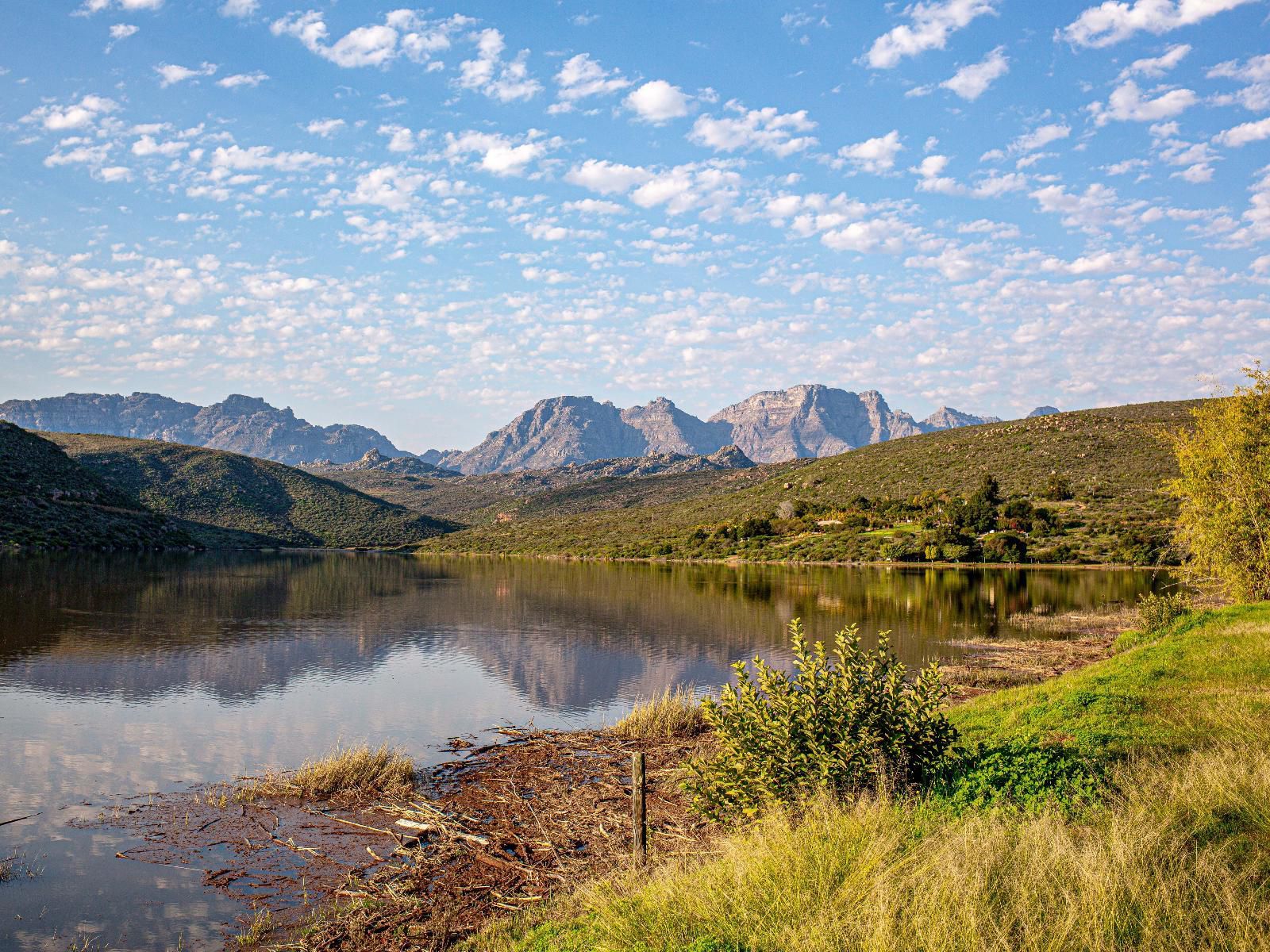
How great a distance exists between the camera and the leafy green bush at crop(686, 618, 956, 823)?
31.2 ft

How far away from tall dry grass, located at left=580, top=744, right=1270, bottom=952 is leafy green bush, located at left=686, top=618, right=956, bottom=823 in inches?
31.6

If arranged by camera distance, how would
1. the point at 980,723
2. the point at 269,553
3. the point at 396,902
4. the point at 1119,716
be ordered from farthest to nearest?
the point at 269,553 → the point at 980,723 → the point at 1119,716 → the point at 396,902

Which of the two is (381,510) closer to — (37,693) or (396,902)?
(37,693)

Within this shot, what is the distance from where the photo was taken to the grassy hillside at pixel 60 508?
81.6m

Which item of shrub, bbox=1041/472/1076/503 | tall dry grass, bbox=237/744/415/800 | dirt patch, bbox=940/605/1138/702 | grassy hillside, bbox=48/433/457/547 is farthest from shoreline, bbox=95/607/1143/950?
grassy hillside, bbox=48/433/457/547

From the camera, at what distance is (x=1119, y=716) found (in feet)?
44.6

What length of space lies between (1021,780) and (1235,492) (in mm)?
25775

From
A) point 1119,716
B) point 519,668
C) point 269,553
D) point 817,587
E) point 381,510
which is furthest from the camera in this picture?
point 381,510

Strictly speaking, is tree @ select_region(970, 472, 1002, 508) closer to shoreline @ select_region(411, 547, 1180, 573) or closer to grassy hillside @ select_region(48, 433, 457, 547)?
shoreline @ select_region(411, 547, 1180, 573)

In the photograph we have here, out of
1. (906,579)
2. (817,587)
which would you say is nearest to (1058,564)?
(906,579)

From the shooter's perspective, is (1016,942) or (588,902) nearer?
(1016,942)

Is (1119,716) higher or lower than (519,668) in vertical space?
higher

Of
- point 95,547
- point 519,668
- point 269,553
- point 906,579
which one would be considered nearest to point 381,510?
point 269,553

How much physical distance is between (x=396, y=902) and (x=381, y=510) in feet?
583
